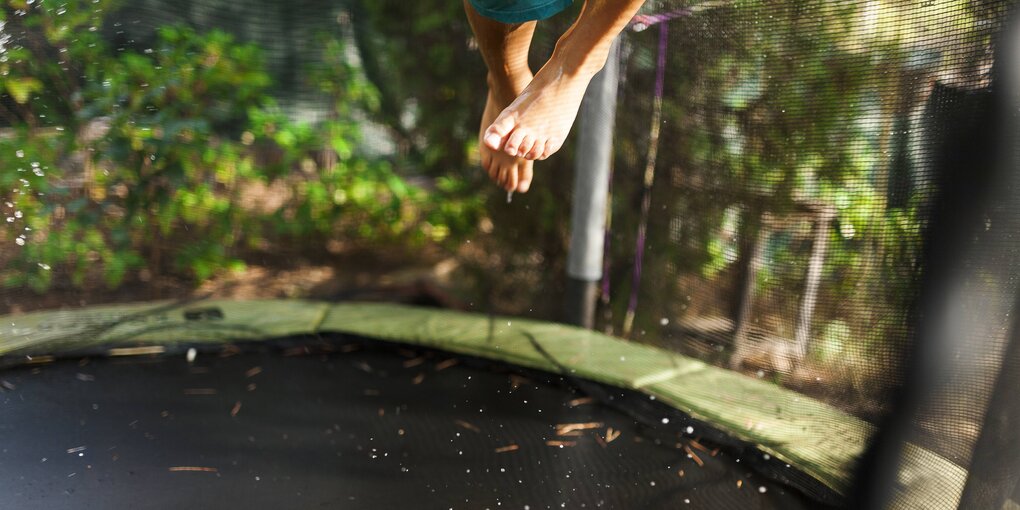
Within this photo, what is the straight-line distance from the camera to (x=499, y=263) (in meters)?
2.58

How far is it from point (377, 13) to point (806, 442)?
1.94 meters

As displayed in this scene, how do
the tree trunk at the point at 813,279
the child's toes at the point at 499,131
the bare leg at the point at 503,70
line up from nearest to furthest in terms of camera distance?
the child's toes at the point at 499,131 < the bare leg at the point at 503,70 < the tree trunk at the point at 813,279

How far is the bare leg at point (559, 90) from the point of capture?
112cm

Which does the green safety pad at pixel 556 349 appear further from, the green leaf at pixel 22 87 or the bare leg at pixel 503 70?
the bare leg at pixel 503 70

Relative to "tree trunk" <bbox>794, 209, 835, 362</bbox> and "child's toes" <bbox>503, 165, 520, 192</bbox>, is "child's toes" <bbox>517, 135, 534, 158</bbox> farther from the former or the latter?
"tree trunk" <bbox>794, 209, 835, 362</bbox>

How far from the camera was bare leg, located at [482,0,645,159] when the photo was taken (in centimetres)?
112

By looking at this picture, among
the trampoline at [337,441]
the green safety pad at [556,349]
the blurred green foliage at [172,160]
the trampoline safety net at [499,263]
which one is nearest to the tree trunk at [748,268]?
the trampoline safety net at [499,263]

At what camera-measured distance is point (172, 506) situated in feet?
4.58

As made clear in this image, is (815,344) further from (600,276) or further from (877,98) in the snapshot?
(600,276)

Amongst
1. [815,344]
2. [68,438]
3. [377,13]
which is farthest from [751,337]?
[377,13]

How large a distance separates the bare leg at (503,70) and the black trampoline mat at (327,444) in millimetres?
586

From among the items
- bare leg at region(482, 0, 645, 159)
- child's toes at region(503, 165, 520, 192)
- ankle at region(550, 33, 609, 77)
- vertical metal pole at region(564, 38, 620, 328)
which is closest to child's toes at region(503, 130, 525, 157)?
bare leg at region(482, 0, 645, 159)

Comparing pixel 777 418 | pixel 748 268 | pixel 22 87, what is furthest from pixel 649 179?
pixel 22 87

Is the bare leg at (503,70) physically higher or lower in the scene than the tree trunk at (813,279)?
higher
